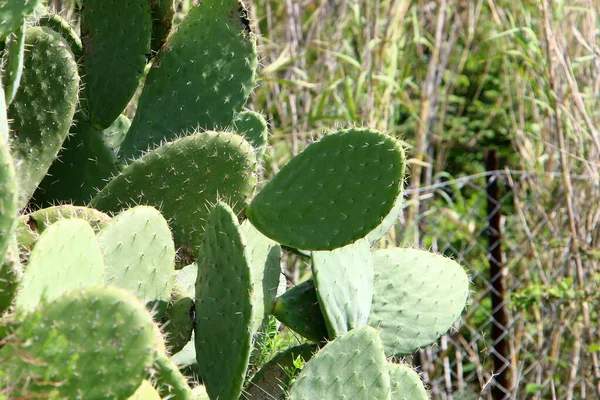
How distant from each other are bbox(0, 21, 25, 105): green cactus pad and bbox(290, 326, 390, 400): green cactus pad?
604 millimetres

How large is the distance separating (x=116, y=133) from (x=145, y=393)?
0.75 m

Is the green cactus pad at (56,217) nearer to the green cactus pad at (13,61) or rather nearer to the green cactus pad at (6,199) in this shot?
the green cactus pad at (13,61)

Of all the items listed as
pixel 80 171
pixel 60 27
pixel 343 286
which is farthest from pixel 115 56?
pixel 343 286

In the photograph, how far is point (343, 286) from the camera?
1449mm

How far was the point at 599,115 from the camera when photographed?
3.23 m

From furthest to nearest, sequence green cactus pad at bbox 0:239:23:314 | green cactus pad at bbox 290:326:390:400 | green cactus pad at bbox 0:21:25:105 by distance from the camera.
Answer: green cactus pad at bbox 290:326:390:400
green cactus pad at bbox 0:21:25:105
green cactus pad at bbox 0:239:23:314

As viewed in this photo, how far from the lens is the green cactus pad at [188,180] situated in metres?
1.37

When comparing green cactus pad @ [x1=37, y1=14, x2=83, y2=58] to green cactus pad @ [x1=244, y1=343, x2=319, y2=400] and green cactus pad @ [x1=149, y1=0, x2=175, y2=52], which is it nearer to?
green cactus pad @ [x1=149, y1=0, x2=175, y2=52]

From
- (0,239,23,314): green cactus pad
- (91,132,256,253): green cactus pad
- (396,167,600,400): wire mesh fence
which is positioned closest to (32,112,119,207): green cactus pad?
(91,132,256,253): green cactus pad

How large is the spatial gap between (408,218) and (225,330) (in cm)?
232

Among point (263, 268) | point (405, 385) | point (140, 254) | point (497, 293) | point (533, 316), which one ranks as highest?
point (140, 254)

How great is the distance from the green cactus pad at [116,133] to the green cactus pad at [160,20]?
0.16m

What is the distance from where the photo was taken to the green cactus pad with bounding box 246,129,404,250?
1348mm

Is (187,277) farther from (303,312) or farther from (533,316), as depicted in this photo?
(533,316)
